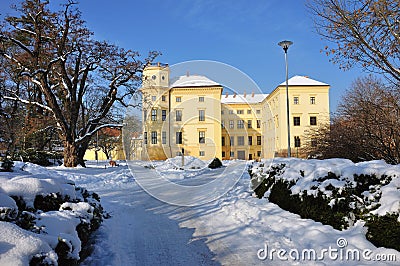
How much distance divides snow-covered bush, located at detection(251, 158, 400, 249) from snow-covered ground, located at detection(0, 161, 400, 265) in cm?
18

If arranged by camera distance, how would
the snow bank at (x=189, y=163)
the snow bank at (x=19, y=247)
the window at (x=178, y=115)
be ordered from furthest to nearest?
1. the snow bank at (x=189, y=163)
2. the window at (x=178, y=115)
3. the snow bank at (x=19, y=247)

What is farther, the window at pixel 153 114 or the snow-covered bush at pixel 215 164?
the snow-covered bush at pixel 215 164

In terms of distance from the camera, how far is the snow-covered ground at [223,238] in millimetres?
4117

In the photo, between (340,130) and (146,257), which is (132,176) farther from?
(146,257)

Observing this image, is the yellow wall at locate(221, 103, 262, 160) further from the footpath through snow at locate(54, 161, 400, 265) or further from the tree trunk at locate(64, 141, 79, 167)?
the tree trunk at locate(64, 141, 79, 167)

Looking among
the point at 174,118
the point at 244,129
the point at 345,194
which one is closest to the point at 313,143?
the point at 244,129

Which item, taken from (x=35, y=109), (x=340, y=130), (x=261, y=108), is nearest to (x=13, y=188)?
(x=261, y=108)

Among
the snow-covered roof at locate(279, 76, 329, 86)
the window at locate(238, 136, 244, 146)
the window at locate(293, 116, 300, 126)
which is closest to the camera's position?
the window at locate(238, 136, 244, 146)

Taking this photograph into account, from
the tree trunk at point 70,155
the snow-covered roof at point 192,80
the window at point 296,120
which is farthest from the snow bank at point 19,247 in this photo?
the window at point 296,120

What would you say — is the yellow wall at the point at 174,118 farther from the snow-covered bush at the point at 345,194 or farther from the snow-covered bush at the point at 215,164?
the snow-covered bush at the point at 215,164

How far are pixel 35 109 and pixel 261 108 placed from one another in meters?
18.8

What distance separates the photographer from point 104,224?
6062mm

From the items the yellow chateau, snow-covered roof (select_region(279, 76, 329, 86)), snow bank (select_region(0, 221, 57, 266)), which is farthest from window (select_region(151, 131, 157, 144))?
snow-covered roof (select_region(279, 76, 329, 86))

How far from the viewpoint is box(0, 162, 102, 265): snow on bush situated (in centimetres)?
266
